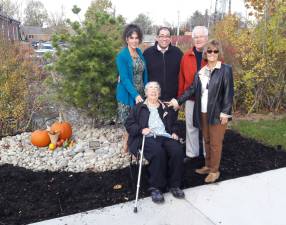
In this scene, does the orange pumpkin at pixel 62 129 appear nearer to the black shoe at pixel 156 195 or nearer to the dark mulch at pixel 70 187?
the dark mulch at pixel 70 187

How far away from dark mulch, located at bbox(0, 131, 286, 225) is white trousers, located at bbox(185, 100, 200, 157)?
0.16 meters

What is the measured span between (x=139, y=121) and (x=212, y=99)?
91cm

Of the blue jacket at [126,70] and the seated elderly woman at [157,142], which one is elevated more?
the blue jacket at [126,70]

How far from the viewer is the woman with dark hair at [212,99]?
12.6 feet

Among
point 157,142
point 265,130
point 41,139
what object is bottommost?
point 265,130

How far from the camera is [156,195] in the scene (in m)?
3.56

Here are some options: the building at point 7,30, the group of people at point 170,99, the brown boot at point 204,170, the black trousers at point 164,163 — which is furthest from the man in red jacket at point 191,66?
the building at point 7,30

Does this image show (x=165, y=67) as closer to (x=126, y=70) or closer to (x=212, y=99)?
(x=126, y=70)

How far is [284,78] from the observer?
26.1ft

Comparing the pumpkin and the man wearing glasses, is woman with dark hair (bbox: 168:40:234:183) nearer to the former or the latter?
the man wearing glasses

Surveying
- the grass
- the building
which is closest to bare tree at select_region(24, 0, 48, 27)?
the building

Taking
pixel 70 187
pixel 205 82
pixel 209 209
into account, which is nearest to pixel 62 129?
pixel 70 187

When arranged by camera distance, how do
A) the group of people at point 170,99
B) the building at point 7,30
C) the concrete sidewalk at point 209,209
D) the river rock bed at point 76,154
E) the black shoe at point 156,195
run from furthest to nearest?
the building at point 7,30, the river rock bed at point 76,154, the group of people at point 170,99, the black shoe at point 156,195, the concrete sidewalk at point 209,209

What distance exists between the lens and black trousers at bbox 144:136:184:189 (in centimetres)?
366
